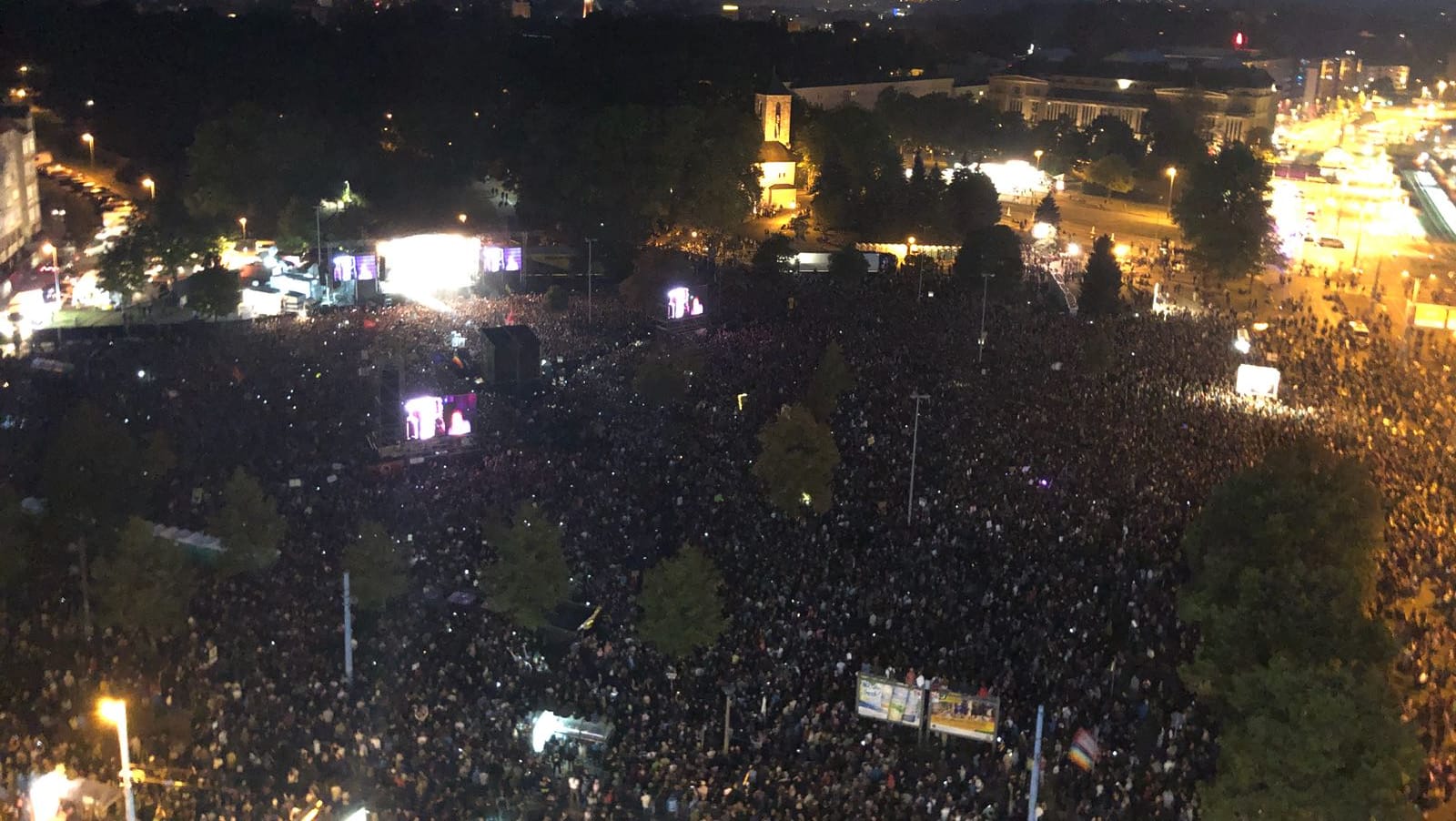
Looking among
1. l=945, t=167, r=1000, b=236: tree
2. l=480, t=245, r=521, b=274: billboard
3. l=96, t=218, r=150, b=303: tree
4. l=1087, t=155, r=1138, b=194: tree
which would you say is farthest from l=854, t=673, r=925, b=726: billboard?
l=1087, t=155, r=1138, b=194: tree

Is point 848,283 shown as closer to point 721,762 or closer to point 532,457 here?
point 532,457

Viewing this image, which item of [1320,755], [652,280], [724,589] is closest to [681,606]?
[724,589]

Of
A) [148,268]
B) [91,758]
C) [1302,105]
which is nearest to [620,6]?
[1302,105]

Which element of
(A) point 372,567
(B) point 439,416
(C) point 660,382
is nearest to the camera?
(A) point 372,567

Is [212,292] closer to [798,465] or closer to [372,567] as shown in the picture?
[372,567]

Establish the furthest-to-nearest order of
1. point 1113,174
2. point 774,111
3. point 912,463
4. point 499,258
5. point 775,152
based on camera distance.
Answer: point 774,111 < point 1113,174 < point 775,152 < point 499,258 < point 912,463

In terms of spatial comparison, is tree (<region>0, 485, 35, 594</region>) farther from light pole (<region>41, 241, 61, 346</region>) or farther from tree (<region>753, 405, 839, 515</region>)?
light pole (<region>41, 241, 61, 346</region>)

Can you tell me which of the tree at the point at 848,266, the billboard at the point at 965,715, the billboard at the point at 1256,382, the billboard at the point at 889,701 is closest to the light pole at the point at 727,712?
the billboard at the point at 889,701
